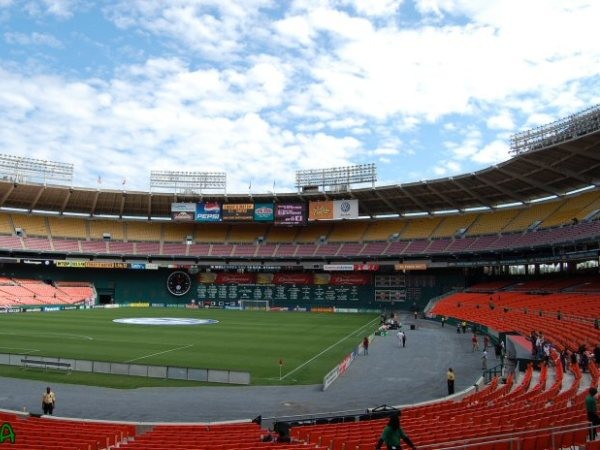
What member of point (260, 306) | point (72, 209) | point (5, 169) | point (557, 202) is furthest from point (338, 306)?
point (5, 169)

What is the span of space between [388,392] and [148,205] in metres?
66.9

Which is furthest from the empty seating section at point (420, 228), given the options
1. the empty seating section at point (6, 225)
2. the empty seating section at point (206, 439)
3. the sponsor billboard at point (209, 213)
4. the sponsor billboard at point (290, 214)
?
the empty seating section at point (206, 439)

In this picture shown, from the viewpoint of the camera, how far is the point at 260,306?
3105 inches

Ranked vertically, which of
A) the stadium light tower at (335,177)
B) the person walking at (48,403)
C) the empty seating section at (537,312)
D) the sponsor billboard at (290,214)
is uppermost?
the stadium light tower at (335,177)

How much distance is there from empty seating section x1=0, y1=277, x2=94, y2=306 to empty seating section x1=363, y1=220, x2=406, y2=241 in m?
44.3

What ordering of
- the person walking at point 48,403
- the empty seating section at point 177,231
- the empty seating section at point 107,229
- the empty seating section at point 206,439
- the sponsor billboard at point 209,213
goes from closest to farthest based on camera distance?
1. the empty seating section at point 206,439
2. the person walking at point 48,403
3. the sponsor billboard at point 209,213
4. the empty seating section at point 107,229
5. the empty seating section at point 177,231

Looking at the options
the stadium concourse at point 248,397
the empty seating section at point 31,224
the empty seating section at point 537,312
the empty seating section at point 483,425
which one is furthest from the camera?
the empty seating section at point 31,224

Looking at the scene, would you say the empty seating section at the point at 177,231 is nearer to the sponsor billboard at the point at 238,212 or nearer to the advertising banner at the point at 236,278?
the advertising banner at the point at 236,278

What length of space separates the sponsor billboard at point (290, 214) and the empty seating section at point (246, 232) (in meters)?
9.09

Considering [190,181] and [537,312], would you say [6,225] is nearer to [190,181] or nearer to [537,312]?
[190,181]

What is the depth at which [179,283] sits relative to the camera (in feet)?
275

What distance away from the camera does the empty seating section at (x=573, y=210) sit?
53.4 m

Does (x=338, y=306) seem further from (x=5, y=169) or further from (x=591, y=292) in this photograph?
(x=5, y=169)

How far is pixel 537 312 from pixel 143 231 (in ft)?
206
